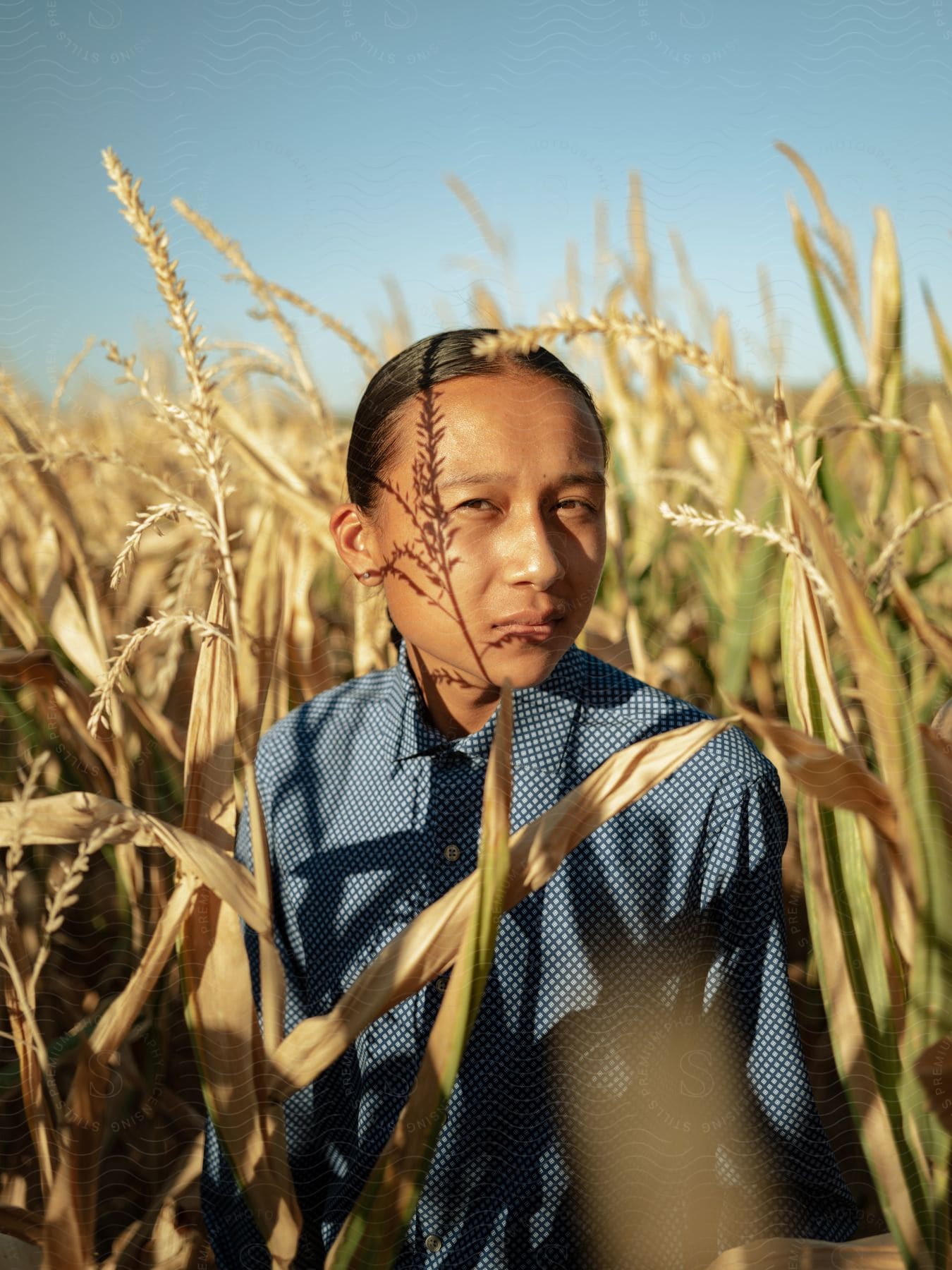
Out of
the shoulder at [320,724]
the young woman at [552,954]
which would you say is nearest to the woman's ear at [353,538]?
the young woman at [552,954]

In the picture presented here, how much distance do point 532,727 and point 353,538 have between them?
0.17 m

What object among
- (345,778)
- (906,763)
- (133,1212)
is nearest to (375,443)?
(345,778)

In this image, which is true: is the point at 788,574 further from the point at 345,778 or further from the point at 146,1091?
the point at 146,1091

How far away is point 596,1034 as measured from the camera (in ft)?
1.95

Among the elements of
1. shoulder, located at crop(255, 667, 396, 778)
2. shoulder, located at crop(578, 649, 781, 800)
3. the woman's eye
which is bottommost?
shoulder, located at crop(578, 649, 781, 800)

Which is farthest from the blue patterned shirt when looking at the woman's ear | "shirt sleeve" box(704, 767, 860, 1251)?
the woman's ear

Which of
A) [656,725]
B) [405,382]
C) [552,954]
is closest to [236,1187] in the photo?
[552,954]

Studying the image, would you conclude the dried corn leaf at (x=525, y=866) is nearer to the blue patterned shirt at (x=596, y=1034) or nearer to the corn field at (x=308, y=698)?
the corn field at (x=308, y=698)

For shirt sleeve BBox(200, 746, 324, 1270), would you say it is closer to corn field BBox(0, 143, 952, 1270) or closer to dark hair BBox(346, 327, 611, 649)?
corn field BBox(0, 143, 952, 1270)

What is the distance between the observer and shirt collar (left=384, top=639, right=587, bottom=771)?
63 centimetres

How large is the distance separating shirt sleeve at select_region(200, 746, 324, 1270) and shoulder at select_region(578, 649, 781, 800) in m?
0.24

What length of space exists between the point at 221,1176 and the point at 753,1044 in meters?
0.35

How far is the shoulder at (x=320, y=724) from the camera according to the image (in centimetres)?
72

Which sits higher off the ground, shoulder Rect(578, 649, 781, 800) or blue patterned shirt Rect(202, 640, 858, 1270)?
shoulder Rect(578, 649, 781, 800)
